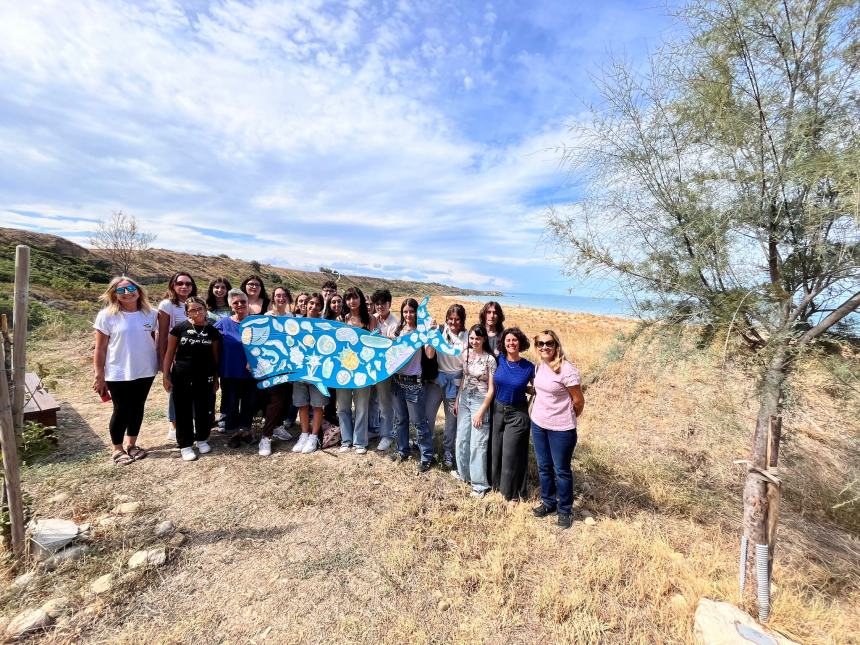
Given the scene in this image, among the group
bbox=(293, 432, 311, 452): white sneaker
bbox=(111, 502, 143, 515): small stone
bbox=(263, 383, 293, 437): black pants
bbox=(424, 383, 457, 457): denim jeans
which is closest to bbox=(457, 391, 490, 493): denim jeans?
bbox=(424, 383, 457, 457): denim jeans

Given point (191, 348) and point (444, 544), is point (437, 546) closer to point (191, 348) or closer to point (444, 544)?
point (444, 544)

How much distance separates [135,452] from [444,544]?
4093 millimetres

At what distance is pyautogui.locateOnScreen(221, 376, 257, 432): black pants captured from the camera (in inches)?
215

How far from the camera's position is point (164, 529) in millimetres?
3484

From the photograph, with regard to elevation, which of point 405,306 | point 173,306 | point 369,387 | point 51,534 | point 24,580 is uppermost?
point 405,306

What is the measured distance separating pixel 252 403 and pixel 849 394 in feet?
21.2

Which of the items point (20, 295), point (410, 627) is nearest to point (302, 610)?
point (410, 627)

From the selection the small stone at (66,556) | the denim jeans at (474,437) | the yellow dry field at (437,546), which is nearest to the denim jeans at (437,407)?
the denim jeans at (474,437)

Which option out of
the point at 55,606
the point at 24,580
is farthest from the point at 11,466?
the point at 55,606

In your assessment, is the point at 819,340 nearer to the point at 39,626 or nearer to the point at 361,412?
the point at 361,412

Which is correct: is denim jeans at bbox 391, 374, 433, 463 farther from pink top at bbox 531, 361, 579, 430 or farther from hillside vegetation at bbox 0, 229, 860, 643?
pink top at bbox 531, 361, 579, 430

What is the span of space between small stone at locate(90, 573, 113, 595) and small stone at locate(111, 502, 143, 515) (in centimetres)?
91

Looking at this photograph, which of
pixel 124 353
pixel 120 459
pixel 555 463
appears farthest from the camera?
pixel 120 459

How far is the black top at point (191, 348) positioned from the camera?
461 centimetres
